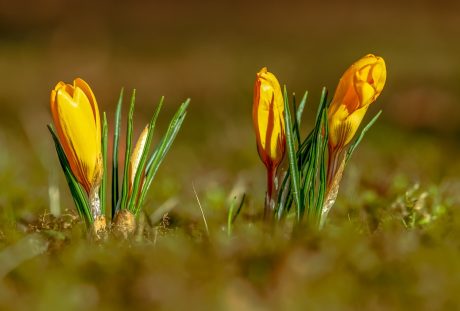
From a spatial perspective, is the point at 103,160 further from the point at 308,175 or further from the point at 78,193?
the point at 308,175

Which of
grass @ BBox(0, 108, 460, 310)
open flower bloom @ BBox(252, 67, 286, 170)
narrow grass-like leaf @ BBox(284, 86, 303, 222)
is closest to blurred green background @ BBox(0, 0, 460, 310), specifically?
grass @ BBox(0, 108, 460, 310)

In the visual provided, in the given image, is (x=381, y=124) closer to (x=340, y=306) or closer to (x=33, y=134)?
(x=33, y=134)

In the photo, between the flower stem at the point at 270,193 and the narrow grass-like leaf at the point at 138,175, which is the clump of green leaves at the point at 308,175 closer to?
the flower stem at the point at 270,193

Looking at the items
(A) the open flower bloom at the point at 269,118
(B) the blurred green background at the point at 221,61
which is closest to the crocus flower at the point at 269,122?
(A) the open flower bloom at the point at 269,118

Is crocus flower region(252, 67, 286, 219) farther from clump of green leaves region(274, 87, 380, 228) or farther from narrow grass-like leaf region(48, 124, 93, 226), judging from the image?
narrow grass-like leaf region(48, 124, 93, 226)

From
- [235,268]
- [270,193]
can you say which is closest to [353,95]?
[270,193]

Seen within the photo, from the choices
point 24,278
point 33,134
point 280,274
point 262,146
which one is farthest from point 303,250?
point 33,134
